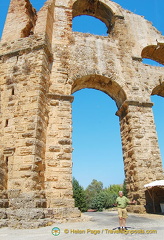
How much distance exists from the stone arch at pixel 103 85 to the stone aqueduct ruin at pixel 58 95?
50 millimetres

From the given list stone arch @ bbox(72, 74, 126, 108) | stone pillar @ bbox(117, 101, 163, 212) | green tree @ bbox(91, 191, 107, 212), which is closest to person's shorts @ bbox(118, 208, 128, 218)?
stone pillar @ bbox(117, 101, 163, 212)

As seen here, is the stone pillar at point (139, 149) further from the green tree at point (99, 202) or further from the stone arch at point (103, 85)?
the green tree at point (99, 202)

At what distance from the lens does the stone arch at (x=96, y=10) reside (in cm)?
1162

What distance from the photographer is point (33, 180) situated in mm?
5578

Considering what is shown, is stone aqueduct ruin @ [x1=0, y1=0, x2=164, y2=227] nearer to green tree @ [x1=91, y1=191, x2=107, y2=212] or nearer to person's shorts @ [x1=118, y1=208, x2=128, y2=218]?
person's shorts @ [x1=118, y1=208, x2=128, y2=218]

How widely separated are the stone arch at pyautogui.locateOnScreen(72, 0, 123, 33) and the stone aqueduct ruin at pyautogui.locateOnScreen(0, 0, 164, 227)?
0.06m

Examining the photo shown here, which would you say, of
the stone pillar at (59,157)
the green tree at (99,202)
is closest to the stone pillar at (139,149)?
the stone pillar at (59,157)

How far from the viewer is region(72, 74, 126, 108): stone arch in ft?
29.7

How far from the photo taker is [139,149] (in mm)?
8008

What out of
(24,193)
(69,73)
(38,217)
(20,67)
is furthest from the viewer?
(69,73)

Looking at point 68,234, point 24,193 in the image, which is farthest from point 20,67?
point 68,234

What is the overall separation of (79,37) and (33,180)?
7191 millimetres

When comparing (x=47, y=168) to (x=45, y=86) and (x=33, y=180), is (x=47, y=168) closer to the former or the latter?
(x=33, y=180)

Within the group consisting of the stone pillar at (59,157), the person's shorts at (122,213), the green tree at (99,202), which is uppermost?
the stone pillar at (59,157)
